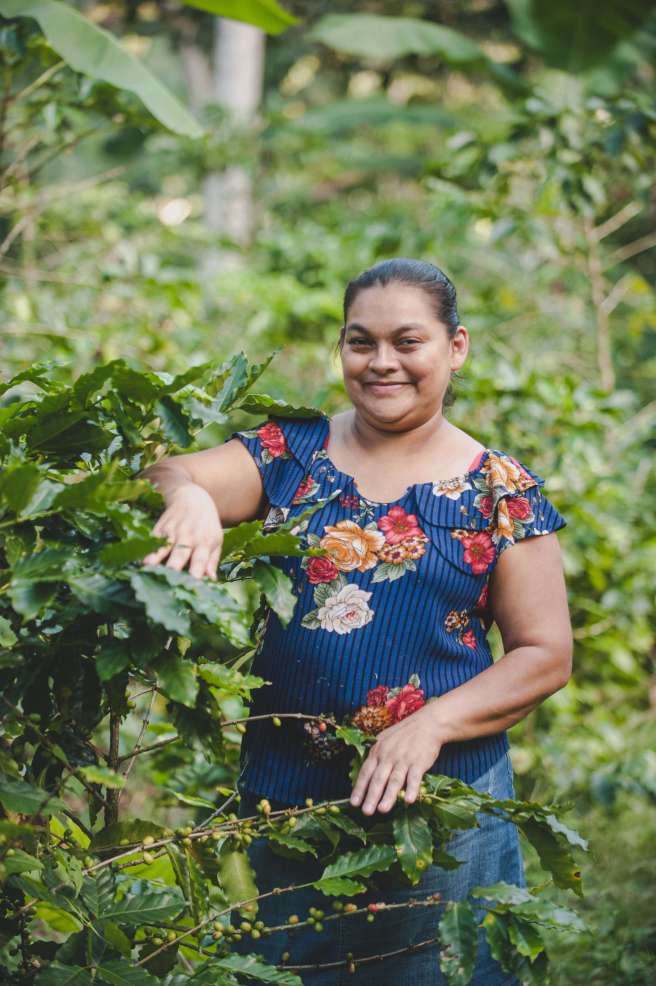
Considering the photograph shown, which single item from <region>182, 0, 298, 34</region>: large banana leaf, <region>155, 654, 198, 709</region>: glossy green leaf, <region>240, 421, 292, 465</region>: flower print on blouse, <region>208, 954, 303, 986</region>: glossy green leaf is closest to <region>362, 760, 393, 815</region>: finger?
<region>208, 954, 303, 986</region>: glossy green leaf

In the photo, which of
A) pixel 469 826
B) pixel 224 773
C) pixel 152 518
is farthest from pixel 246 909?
pixel 224 773

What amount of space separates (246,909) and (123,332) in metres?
3.05

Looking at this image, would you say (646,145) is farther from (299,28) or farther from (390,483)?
(299,28)

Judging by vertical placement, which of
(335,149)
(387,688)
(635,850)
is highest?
(335,149)

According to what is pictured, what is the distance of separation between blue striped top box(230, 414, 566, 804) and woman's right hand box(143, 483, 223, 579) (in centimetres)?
30

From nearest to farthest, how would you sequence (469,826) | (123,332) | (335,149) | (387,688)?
(469,826) < (387,688) < (123,332) < (335,149)

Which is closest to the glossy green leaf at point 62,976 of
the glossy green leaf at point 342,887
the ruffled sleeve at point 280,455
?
the glossy green leaf at point 342,887

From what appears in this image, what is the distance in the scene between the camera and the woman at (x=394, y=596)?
174cm

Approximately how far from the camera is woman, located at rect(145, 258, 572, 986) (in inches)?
68.4

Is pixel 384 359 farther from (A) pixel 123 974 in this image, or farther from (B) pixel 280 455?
(A) pixel 123 974

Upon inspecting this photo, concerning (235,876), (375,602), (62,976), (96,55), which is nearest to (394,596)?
(375,602)

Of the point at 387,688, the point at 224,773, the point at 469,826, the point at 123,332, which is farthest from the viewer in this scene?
the point at 123,332

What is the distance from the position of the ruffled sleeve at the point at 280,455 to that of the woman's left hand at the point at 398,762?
43 centimetres

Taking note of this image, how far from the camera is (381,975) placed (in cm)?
179
